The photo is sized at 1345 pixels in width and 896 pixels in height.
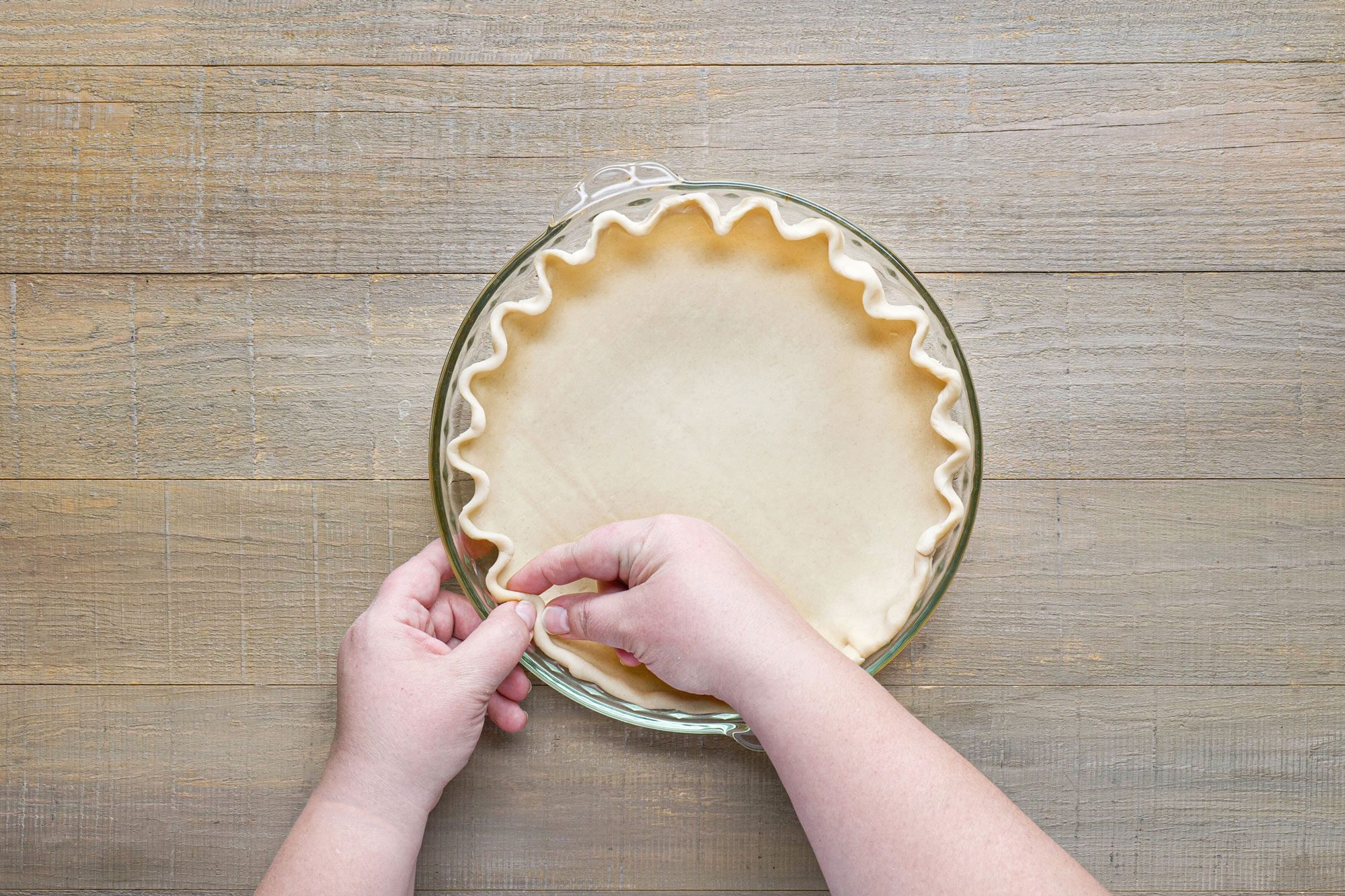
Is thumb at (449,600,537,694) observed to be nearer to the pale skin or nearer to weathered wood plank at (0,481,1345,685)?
the pale skin

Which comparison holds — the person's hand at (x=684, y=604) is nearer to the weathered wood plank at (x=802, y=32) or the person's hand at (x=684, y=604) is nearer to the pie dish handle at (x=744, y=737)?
the pie dish handle at (x=744, y=737)

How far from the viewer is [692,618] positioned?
52cm

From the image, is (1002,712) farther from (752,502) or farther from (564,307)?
(564,307)

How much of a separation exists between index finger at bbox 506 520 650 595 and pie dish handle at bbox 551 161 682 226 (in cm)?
25

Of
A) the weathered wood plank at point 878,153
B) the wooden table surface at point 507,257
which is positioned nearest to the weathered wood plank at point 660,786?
the wooden table surface at point 507,257

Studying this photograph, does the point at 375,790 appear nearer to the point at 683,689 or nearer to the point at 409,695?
the point at 409,695

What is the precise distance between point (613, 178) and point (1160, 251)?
1.41ft

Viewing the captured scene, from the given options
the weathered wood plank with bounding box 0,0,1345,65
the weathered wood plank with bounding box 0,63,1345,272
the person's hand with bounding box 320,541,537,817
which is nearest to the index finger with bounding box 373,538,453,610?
the person's hand with bounding box 320,541,537,817

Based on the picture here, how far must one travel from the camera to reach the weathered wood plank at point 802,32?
0.66 m

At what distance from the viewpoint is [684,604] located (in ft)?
1.72

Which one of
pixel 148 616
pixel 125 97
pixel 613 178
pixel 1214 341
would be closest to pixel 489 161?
pixel 613 178

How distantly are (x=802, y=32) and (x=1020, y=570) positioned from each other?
0.45m

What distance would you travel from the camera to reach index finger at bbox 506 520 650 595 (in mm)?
541

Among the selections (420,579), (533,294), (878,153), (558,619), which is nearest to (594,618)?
(558,619)
